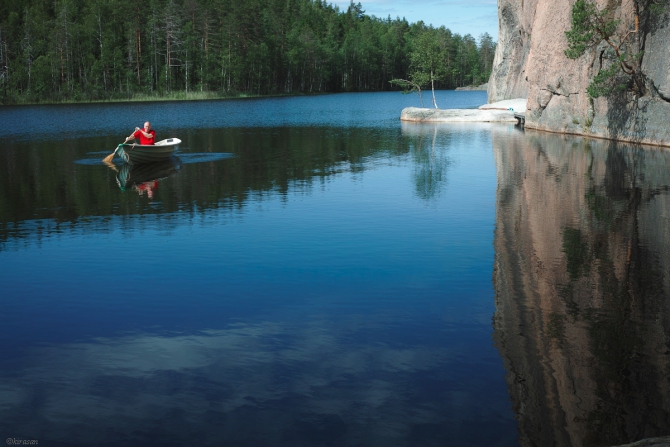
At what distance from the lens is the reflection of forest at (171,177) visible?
1883cm

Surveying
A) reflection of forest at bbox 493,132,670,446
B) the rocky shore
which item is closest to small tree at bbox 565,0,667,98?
reflection of forest at bbox 493,132,670,446

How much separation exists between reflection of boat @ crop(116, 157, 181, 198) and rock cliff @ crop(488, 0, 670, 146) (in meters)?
19.4

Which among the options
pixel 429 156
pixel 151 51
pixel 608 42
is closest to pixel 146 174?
pixel 429 156

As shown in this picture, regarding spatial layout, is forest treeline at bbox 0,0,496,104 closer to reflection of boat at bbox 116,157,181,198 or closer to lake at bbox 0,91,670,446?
reflection of boat at bbox 116,157,181,198

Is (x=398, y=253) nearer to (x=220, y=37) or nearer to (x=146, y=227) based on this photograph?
(x=146, y=227)

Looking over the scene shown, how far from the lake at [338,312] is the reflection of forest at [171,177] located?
0.61ft

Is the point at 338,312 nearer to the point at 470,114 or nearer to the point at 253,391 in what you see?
the point at 253,391

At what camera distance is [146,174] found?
26.8 m

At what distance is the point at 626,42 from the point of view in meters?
32.4

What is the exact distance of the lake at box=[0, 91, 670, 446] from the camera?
7.49 m

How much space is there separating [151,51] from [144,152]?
8517cm

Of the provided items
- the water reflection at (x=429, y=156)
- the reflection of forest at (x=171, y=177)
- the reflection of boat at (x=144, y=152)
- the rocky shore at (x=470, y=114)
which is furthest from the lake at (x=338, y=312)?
the rocky shore at (x=470, y=114)

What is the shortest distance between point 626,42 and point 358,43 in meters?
134

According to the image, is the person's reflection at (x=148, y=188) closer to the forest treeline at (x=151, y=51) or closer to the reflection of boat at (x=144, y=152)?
the reflection of boat at (x=144, y=152)
